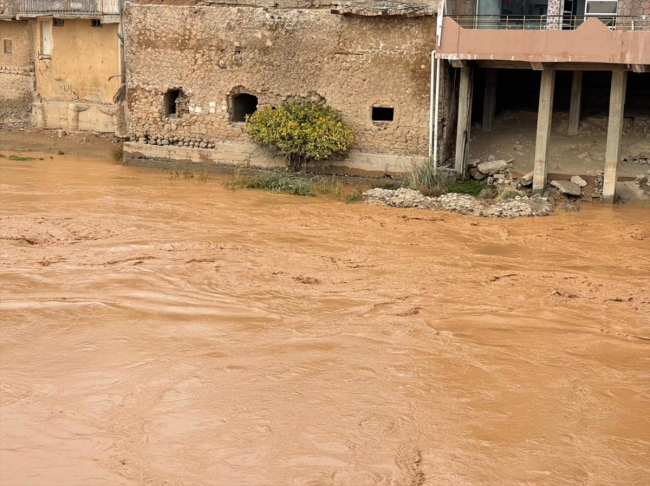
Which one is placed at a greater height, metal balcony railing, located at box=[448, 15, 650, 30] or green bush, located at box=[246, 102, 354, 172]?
metal balcony railing, located at box=[448, 15, 650, 30]

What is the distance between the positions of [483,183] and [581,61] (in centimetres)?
320

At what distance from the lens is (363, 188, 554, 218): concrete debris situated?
16.1 m

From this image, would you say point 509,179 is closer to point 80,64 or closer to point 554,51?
point 554,51

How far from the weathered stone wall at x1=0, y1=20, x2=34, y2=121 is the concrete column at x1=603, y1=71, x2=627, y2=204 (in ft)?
51.8

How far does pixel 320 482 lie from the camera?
22.0ft

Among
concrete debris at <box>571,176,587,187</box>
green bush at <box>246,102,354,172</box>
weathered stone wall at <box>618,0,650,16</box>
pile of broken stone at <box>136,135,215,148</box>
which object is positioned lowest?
concrete debris at <box>571,176,587,187</box>

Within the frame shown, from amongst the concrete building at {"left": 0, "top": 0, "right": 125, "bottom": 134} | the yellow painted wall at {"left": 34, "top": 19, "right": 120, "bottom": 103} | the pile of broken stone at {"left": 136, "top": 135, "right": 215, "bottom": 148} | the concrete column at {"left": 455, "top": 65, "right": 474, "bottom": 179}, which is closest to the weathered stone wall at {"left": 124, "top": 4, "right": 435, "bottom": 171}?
the pile of broken stone at {"left": 136, "top": 135, "right": 215, "bottom": 148}

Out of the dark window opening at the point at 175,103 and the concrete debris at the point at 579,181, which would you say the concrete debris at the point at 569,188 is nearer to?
the concrete debris at the point at 579,181

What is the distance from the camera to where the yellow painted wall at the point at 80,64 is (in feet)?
76.1

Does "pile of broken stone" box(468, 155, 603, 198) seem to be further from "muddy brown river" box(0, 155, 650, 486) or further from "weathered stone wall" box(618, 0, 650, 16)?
"weathered stone wall" box(618, 0, 650, 16)

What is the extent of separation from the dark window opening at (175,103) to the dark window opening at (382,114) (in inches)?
173

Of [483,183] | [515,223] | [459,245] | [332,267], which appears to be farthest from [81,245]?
[483,183]

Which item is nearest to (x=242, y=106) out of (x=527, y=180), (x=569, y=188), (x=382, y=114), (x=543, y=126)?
(x=382, y=114)

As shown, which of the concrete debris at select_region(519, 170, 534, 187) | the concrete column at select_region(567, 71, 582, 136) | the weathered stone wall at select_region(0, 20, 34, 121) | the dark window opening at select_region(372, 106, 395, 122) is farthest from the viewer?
the weathered stone wall at select_region(0, 20, 34, 121)
